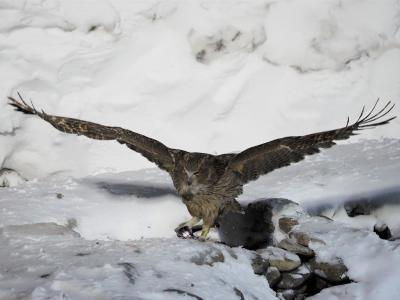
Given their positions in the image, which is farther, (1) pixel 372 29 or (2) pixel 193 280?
(1) pixel 372 29

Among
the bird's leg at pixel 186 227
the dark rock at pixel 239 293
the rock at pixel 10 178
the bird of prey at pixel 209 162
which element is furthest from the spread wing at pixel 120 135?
the dark rock at pixel 239 293

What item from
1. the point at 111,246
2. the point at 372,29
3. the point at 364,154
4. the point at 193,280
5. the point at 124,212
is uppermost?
the point at 372,29

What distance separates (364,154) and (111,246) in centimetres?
425

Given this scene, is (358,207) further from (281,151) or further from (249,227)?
(281,151)

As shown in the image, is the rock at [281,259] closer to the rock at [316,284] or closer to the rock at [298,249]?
the rock at [298,249]

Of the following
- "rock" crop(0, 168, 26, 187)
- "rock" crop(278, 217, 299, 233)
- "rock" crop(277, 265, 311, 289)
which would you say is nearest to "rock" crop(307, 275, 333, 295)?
"rock" crop(277, 265, 311, 289)

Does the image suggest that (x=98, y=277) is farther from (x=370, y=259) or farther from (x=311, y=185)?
(x=311, y=185)

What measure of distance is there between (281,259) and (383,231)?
158 centimetres

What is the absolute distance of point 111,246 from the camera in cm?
468

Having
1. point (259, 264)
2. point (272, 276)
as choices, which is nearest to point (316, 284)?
point (272, 276)

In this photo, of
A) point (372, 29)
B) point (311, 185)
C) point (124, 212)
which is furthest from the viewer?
point (372, 29)

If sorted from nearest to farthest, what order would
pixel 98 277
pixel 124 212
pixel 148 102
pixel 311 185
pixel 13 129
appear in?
pixel 98 277 → pixel 124 212 → pixel 311 185 → pixel 13 129 → pixel 148 102

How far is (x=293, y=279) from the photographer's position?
5.12m

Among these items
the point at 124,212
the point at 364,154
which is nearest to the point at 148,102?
the point at 124,212
